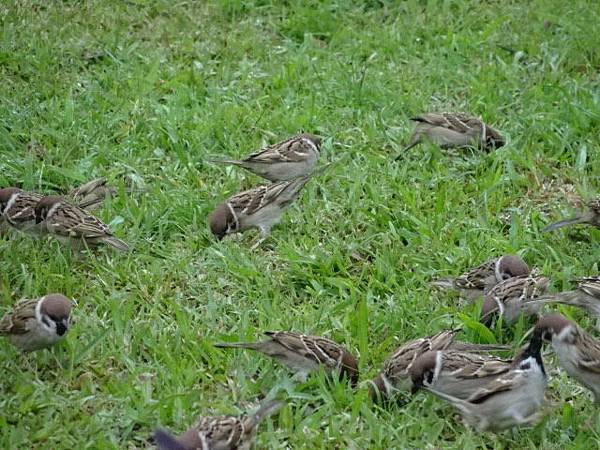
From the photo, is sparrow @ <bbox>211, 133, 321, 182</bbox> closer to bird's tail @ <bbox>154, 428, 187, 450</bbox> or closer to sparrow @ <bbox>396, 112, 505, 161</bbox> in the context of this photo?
sparrow @ <bbox>396, 112, 505, 161</bbox>

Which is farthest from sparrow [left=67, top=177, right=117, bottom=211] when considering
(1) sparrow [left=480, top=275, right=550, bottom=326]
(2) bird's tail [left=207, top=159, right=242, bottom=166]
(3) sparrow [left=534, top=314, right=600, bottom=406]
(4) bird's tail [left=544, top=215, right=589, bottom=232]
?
(3) sparrow [left=534, top=314, right=600, bottom=406]

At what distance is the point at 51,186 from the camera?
8781mm

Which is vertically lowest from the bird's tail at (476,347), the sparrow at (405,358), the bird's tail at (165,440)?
the bird's tail at (476,347)

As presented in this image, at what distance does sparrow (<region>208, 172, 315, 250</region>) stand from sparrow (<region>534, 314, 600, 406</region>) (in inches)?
98.3

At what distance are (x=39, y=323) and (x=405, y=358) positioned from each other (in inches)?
81.1

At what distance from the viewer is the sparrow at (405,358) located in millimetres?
6285

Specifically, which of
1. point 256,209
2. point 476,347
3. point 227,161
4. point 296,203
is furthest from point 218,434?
point 227,161

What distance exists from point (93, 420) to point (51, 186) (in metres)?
3.14

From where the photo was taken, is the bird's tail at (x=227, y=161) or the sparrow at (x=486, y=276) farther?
the bird's tail at (x=227, y=161)

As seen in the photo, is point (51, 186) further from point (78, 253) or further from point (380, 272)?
point (380, 272)

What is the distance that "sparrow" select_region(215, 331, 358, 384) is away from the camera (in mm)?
6430

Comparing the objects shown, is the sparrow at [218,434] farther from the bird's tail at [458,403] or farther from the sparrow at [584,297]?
the sparrow at [584,297]

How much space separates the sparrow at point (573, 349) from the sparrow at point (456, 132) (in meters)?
3.05

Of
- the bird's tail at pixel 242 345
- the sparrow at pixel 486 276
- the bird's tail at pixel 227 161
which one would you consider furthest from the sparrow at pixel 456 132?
the bird's tail at pixel 242 345
